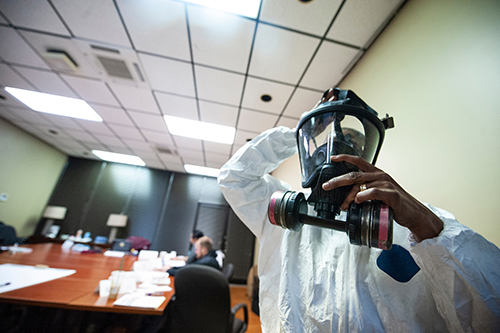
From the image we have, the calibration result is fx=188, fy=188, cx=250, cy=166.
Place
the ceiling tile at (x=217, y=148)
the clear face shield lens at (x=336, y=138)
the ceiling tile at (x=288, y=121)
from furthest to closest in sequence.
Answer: the ceiling tile at (x=217, y=148)
the ceiling tile at (x=288, y=121)
the clear face shield lens at (x=336, y=138)

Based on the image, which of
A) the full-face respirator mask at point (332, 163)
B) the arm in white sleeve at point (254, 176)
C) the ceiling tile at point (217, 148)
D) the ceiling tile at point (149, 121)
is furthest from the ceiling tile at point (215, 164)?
the full-face respirator mask at point (332, 163)

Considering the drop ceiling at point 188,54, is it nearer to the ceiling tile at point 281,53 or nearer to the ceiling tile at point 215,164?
the ceiling tile at point 281,53

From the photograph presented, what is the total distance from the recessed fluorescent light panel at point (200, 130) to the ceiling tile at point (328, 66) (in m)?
1.48

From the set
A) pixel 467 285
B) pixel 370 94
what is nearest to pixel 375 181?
pixel 467 285

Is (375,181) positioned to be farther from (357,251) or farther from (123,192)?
(123,192)

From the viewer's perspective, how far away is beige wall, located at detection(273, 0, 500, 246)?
71 cm

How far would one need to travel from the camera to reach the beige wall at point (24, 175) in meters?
3.97

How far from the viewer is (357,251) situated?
66 centimetres

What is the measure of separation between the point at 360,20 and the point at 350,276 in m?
1.67

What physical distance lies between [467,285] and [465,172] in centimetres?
54

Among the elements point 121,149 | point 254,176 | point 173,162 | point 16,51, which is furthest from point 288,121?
point 121,149

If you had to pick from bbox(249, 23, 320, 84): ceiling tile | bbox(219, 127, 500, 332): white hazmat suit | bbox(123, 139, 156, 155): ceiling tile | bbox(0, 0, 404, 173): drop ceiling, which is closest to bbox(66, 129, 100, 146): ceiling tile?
bbox(123, 139, 156, 155): ceiling tile

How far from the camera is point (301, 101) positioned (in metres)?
2.25

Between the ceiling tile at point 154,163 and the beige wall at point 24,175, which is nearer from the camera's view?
the beige wall at point 24,175
